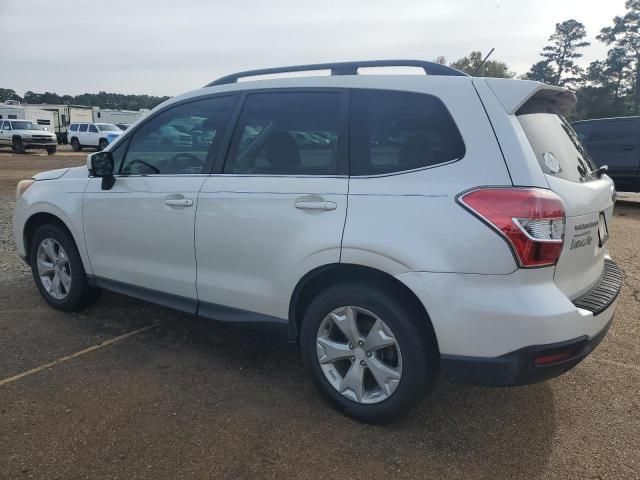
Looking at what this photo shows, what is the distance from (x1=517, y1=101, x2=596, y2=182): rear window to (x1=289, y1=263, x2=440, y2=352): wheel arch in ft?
2.89

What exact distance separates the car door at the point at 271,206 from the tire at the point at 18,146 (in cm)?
3100

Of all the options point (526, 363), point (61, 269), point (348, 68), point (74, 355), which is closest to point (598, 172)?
point (526, 363)

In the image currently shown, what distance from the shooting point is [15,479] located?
93.0 inches

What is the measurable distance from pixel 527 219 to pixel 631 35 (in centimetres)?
6399

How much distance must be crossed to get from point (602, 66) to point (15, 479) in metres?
66.4

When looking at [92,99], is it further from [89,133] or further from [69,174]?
[69,174]

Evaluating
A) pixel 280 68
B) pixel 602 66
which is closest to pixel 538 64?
pixel 602 66

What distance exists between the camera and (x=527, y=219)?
2318 millimetres

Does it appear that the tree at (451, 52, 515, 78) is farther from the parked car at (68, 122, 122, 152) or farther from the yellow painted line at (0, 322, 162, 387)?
the parked car at (68, 122, 122, 152)

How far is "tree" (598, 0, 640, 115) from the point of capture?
52.9 meters

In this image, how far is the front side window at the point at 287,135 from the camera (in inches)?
117

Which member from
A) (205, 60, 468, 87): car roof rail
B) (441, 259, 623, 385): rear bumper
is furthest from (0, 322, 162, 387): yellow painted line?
(441, 259, 623, 385): rear bumper

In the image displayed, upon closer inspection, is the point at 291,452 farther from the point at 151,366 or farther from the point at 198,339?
the point at 198,339

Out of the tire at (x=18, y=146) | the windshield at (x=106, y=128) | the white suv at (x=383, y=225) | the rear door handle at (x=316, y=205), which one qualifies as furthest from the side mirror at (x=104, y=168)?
the windshield at (x=106, y=128)
